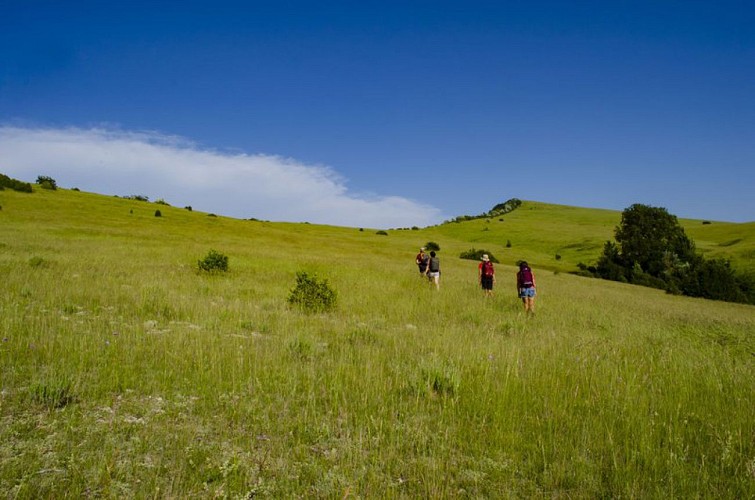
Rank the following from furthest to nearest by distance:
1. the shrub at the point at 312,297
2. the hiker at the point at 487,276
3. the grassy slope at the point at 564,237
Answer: the grassy slope at the point at 564,237 < the hiker at the point at 487,276 < the shrub at the point at 312,297

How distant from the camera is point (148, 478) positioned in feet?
10.6

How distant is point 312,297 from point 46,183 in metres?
61.6

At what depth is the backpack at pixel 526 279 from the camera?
1539 centimetres

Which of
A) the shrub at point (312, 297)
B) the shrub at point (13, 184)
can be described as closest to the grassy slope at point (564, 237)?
the shrub at point (312, 297)

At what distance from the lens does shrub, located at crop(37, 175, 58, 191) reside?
5444 centimetres

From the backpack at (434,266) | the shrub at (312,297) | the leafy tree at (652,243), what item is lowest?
the shrub at (312,297)

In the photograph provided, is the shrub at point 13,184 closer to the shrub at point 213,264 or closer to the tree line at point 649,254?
the shrub at point 213,264

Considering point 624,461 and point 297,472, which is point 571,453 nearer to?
point 624,461

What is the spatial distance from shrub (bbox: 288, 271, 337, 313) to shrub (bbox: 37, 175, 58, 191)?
59.6m

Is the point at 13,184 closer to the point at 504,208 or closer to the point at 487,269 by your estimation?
the point at 487,269

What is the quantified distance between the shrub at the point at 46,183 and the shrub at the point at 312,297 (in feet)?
195

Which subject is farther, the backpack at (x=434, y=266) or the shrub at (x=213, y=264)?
the backpack at (x=434, y=266)

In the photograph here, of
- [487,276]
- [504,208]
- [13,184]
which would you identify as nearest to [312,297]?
[487,276]

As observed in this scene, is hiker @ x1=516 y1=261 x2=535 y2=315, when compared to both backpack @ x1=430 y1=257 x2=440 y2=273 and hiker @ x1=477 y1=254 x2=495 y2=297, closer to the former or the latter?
hiker @ x1=477 y1=254 x2=495 y2=297
